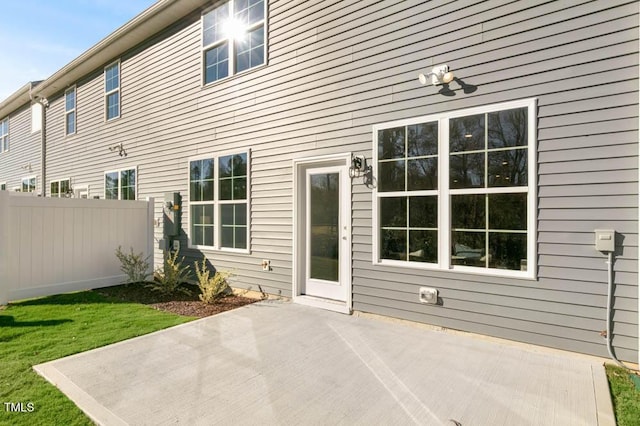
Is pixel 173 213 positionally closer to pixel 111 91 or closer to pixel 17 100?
pixel 111 91

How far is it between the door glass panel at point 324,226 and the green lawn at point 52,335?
1994 mm

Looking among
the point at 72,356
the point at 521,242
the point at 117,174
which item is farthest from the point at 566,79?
the point at 117,174

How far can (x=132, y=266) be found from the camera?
6.74 metres

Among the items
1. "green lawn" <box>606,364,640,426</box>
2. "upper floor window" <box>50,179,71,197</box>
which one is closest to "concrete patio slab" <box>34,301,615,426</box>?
"green lawn" <box>606,364,640,426</box>

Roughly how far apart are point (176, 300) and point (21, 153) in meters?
13.3

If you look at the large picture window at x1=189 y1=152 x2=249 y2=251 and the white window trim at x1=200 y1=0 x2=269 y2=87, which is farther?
the large picture window at x1=189 y1=152 x2=249 y2=251

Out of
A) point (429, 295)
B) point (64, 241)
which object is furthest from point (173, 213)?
point (429, 295)

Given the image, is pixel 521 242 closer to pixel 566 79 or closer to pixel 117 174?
pixel 566 79

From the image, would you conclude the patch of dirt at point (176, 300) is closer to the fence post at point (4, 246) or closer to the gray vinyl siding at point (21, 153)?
the fence post at point (4, 246)

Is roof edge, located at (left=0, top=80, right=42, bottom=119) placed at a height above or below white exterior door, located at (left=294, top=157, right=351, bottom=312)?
above

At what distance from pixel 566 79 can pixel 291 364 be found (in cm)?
382

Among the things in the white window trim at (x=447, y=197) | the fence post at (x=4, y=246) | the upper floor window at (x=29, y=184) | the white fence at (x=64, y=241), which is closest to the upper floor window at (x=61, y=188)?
the upper floor window at (x=29, y=184)

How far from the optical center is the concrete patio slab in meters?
2.29

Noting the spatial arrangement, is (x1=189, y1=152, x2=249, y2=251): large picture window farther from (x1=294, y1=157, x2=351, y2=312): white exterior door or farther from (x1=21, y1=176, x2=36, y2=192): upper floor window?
(x1=21, y1=176, x2=36, y2=192): upper floor window
